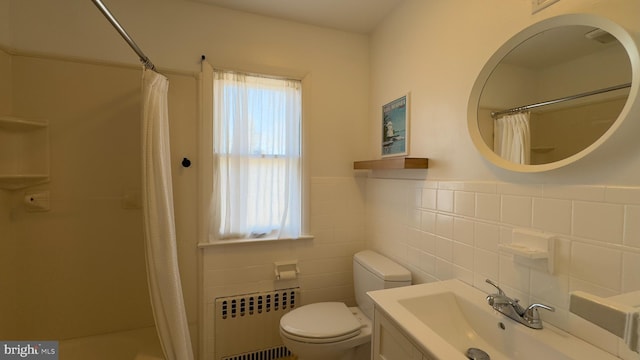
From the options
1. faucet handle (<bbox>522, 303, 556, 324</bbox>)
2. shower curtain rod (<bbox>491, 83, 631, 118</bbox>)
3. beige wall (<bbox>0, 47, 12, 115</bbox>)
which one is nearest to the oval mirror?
shower curtain rod (<bbox>491, 83, 631, 118</bbox>)

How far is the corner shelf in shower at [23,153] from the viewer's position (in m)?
1.46

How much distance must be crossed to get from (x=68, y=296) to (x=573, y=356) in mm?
2406

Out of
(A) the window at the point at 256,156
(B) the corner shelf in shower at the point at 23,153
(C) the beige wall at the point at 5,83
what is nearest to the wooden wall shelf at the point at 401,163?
(A) the window at the point at 256,156

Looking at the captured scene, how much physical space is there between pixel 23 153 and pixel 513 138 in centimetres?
250

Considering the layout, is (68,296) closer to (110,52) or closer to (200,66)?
(110,52)

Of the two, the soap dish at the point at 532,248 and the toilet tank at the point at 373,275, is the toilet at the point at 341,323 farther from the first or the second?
the soap dish at the point at 532,248

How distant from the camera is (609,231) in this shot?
76cm

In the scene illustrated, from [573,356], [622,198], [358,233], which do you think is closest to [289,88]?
[358,233]

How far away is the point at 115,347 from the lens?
1635mm

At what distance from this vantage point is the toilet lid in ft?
4.72

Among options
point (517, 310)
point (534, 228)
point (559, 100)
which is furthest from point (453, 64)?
point (517, 310)

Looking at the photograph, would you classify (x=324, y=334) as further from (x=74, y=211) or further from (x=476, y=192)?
(x=74, y=211)

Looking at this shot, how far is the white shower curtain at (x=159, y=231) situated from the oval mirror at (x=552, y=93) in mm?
1538

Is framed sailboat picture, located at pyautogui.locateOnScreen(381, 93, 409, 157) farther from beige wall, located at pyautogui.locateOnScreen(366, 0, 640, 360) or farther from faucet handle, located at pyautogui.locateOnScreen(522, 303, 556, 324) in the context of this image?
faucet handle, located at pyautogui.locateOnScreen(522, 303, 556, 324)
